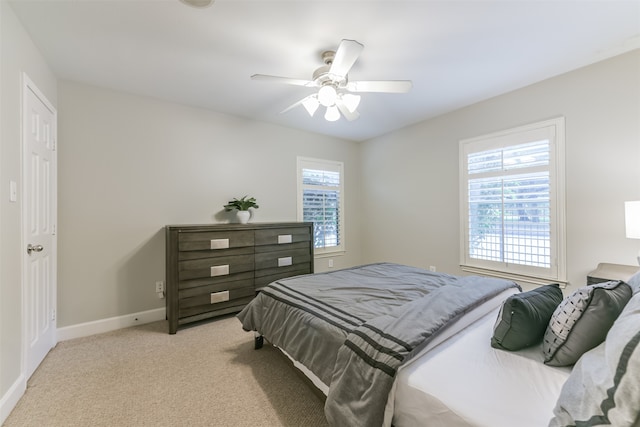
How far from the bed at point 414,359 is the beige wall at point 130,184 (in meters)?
1.91

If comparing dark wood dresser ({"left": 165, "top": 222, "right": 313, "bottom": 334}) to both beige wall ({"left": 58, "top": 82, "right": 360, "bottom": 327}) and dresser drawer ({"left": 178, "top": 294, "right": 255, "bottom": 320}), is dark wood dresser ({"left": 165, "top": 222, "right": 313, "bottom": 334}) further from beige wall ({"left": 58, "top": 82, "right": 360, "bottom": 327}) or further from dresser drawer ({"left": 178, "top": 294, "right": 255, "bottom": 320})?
beige wall ({"left": 58, "top": 82, "right": 360, "bottom": 327})

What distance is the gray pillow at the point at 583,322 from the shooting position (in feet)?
3.25

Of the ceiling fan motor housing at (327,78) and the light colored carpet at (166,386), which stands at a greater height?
the ceiling fan motor housing at (327,78)

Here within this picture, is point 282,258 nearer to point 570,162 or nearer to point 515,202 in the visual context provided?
point 515,202

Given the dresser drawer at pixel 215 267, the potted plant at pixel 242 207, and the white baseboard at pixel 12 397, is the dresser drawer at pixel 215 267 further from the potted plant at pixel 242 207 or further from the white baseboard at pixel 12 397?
the white baseboard at pixel 12 397

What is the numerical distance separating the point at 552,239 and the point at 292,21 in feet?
10.2

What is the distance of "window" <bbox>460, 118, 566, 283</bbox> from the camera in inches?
103

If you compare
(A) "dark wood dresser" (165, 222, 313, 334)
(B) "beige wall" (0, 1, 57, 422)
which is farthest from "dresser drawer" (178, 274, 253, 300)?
(B) "beige wall" (0, 1, 57, 422)

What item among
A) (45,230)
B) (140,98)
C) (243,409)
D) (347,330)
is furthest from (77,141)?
(347,330)

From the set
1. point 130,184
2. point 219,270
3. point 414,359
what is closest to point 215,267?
point 219,270

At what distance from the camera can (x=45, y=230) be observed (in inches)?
87.2

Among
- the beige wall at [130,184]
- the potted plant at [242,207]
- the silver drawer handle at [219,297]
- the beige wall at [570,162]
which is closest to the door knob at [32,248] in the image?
the beige wall at [130,184]

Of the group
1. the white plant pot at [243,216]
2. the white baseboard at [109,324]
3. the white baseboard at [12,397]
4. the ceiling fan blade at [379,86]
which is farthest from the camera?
the white plant pot at [243,216]

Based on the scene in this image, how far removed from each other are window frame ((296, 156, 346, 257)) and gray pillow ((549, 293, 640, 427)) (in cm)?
352
